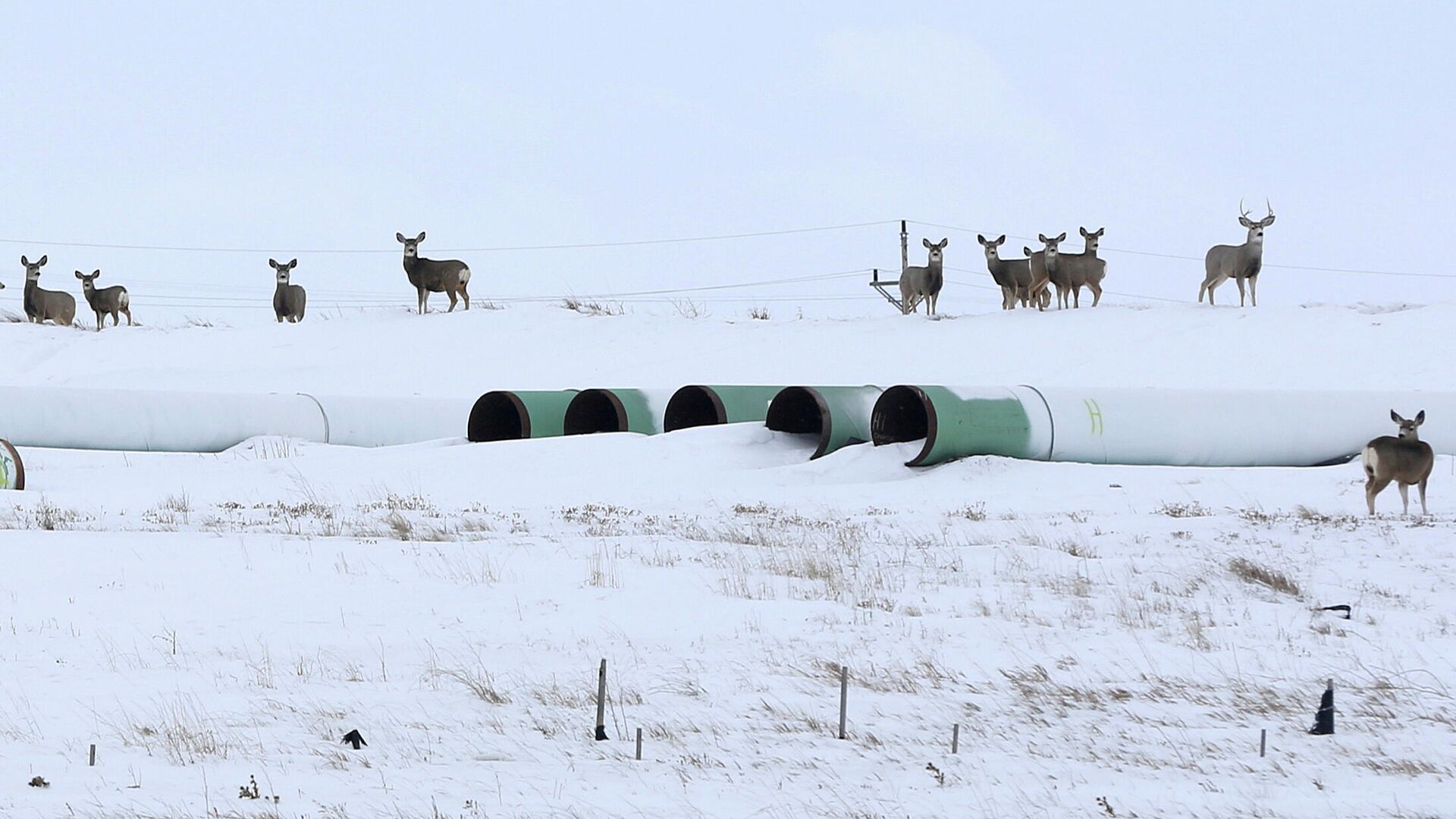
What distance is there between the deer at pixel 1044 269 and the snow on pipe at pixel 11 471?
19188mm

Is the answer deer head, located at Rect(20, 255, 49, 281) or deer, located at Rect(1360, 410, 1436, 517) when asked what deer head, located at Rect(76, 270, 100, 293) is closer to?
deer head, located at Rect(20, 255, 49, 281)

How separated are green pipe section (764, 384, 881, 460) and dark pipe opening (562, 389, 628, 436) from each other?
2.47m

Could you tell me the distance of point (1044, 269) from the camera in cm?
2895

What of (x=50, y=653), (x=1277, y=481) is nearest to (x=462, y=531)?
(x=50, y=653)

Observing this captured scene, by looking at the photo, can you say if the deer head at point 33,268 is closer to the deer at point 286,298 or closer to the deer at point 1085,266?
the deer at point 286,298

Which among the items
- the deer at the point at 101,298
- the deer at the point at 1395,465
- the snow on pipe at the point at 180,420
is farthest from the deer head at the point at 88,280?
the deer at the point at 1395,465

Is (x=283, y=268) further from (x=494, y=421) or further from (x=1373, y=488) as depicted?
(x=1373, y=488)

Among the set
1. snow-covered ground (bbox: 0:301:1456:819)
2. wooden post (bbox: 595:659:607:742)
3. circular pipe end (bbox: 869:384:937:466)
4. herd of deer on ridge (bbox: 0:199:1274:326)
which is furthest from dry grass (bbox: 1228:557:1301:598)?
herd of deer on ridge (bbox: 0:199:1274:326)

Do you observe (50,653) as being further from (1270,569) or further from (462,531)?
(1270,569)

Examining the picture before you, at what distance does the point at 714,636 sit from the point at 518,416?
12.5 m

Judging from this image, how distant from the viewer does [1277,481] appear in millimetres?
14797

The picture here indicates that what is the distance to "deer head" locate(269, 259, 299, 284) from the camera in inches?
1339

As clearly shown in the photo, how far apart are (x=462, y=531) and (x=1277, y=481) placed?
27.4 ft

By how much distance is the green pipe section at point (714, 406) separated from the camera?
18.9 metres
